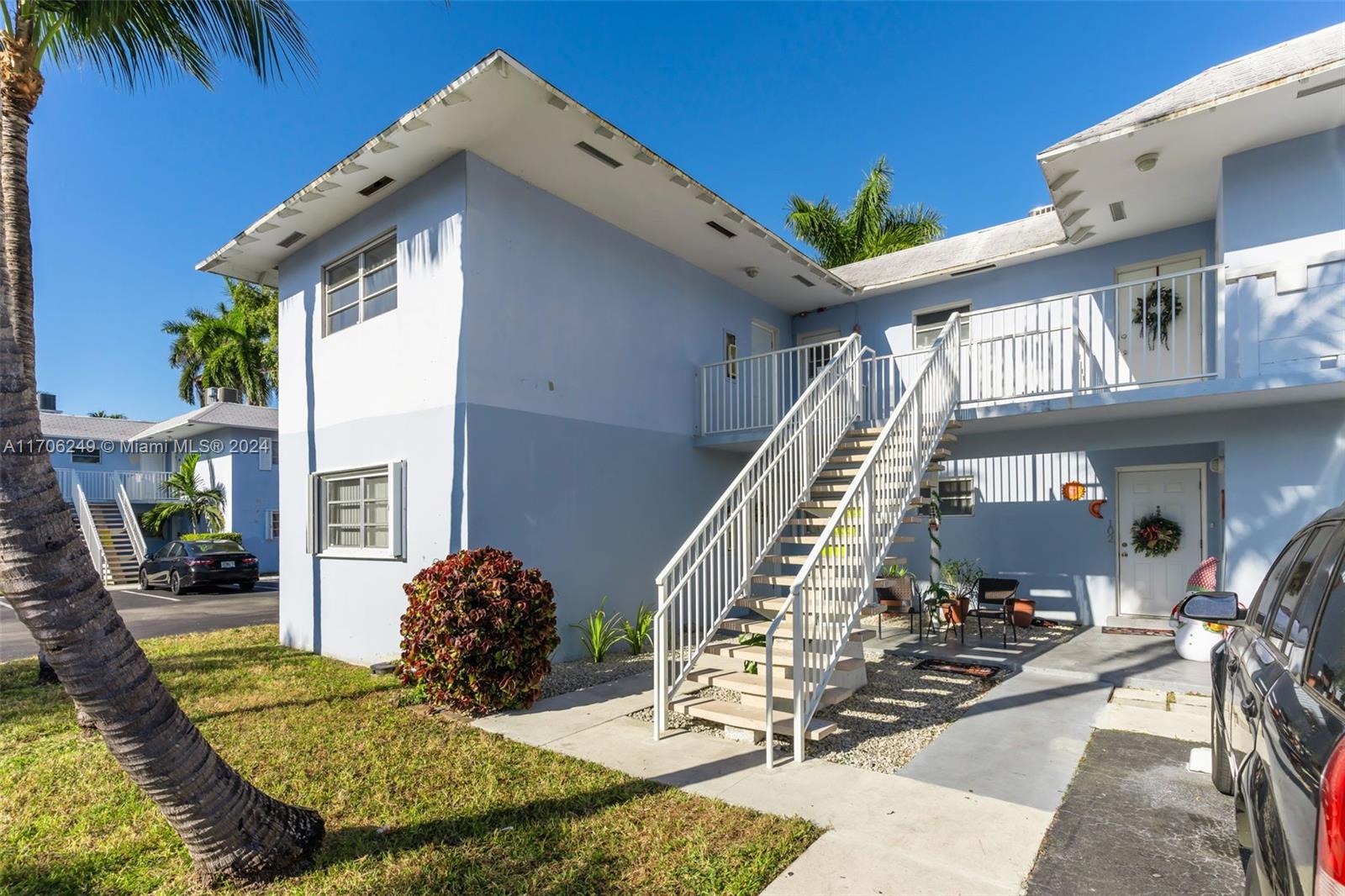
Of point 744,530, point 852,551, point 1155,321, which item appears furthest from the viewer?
point 1155,321

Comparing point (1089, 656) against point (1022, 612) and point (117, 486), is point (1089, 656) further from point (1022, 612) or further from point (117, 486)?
point (117, 486)

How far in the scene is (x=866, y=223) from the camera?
2084 cm

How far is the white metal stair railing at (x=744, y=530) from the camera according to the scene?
17.8 ft

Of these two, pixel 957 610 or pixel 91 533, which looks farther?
pixel 91 533

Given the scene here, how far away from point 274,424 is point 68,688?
878 inches

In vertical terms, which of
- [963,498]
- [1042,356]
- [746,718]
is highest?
[1042,356]

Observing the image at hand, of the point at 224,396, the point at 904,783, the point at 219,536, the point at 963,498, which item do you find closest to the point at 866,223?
the point at 963,498

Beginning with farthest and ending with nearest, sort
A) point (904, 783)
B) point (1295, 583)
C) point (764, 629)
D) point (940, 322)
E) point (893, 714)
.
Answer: point (940, 322)
point (893, 714)
point (764, 629)
point (904, 783)
point (1295, 583)

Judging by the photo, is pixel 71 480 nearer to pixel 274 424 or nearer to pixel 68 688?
pixel 274 424

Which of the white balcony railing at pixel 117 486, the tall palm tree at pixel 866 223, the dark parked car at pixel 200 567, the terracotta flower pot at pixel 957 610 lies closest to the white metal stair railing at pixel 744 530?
the terracotta flower pot at pixel 957 610

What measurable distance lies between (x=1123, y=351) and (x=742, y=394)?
5539 millimetres

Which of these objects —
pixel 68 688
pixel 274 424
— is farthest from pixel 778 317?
pixel 274 424

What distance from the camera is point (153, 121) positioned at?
7.54m

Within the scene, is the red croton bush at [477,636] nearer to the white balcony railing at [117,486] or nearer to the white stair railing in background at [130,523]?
the white stair railing in background at [130,523]
